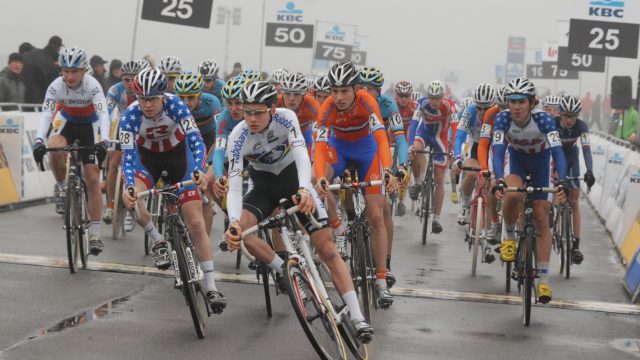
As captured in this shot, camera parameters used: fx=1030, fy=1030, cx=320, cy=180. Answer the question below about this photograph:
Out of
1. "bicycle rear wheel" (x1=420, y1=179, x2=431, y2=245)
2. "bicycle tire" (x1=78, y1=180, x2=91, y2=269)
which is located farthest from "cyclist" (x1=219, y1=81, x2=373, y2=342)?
"bicycle rear wheel" (x1=420, y1=179, x2=431, y2=245)

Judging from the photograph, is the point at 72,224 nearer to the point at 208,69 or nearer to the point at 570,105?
the point at 208,69

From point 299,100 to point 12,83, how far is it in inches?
341

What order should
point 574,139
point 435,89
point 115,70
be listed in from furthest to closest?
point 115,70 < point 435,89 < point 574,139

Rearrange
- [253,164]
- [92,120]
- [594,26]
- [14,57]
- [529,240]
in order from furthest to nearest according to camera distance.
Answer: [594,26] → [14,57] → [92,120] → [529,240] → [253,164]

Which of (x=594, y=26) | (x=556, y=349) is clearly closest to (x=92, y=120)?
(x=556, y=349)

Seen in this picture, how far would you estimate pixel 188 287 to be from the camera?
25.3ft

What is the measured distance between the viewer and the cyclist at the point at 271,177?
7.14 meters

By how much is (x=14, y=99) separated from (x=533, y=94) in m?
11.0

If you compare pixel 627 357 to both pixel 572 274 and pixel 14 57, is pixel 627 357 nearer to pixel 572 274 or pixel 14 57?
pixel 572 274

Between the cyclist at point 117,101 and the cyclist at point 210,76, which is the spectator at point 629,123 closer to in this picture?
the cyclist at point 210,76

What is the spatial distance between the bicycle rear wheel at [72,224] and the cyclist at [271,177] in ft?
9.31

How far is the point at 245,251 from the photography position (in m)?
7.30

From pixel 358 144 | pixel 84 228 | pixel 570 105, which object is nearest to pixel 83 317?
pixel 84 228

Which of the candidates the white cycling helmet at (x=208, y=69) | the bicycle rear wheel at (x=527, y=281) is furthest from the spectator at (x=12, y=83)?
the bicycle rear wheel at (x=527, y=281)
